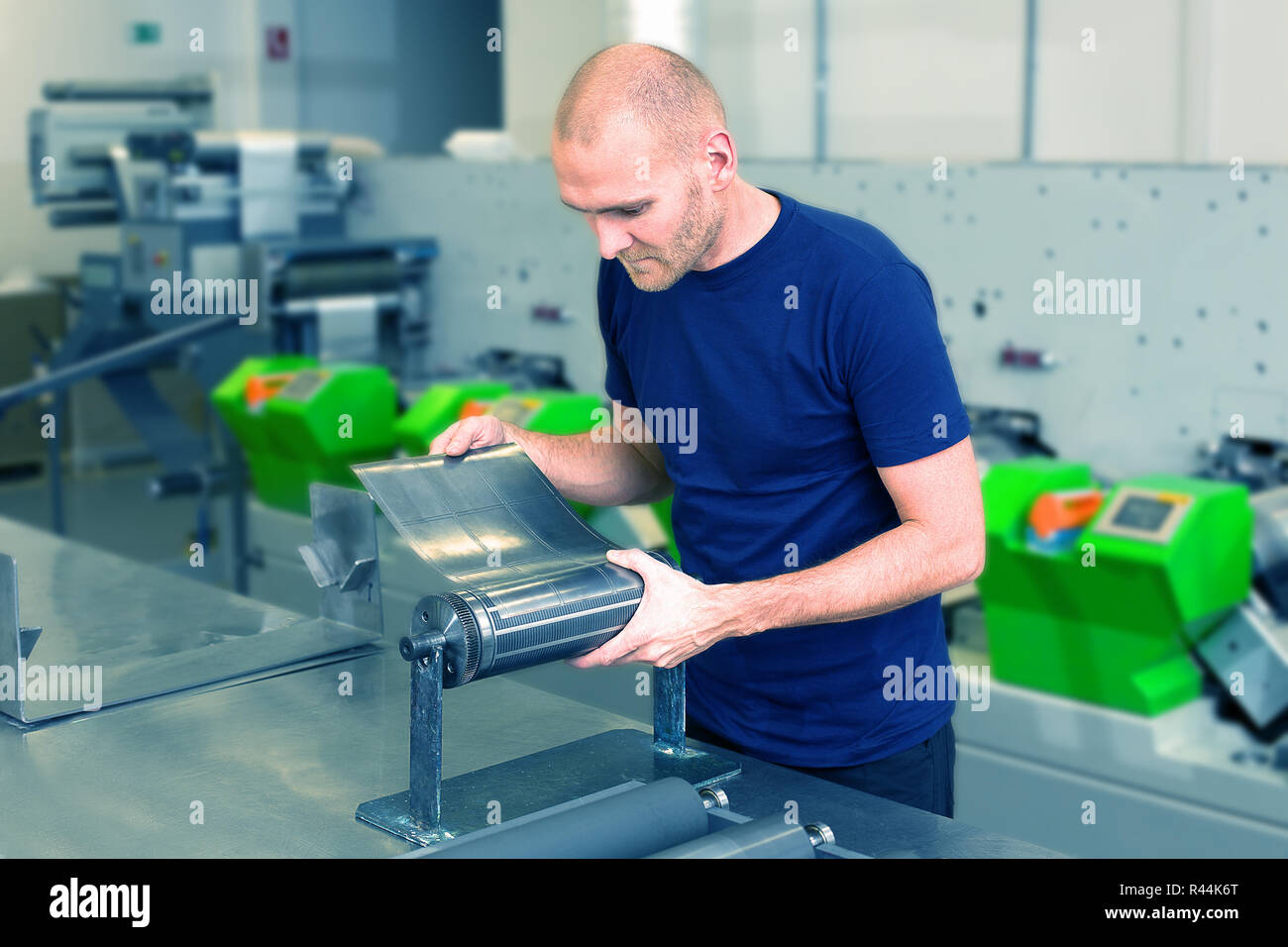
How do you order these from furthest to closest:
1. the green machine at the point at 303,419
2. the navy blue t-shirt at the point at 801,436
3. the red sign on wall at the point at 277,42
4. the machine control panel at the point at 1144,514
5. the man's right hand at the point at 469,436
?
the red sign on wall at the point at 277,42
the green machine at the point at 303,419
the machine control panel at the point at 1144,514
the man's right hand at the point at 469,436
the navy blue t-shirt at the point at 801,436

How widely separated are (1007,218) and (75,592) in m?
1.90

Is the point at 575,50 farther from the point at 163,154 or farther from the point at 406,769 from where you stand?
the point at 406,769

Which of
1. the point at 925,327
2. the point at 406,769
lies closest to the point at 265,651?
the point at 406,769

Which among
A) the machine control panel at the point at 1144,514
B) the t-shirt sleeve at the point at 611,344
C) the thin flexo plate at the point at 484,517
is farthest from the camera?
the machine control panel at the point at 1144,514

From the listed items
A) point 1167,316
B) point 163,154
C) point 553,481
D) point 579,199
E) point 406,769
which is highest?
point 163,154

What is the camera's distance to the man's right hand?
5.08 ft

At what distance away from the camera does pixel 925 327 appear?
144 cm

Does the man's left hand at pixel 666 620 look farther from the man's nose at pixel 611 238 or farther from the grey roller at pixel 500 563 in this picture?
the man's nose at pixel 611 238

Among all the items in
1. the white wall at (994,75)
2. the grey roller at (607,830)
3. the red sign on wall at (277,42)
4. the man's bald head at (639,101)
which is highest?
the red sign on wall at (277,42)

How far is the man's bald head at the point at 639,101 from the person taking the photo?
4.49 feet

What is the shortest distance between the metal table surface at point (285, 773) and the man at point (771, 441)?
7.4 inches
